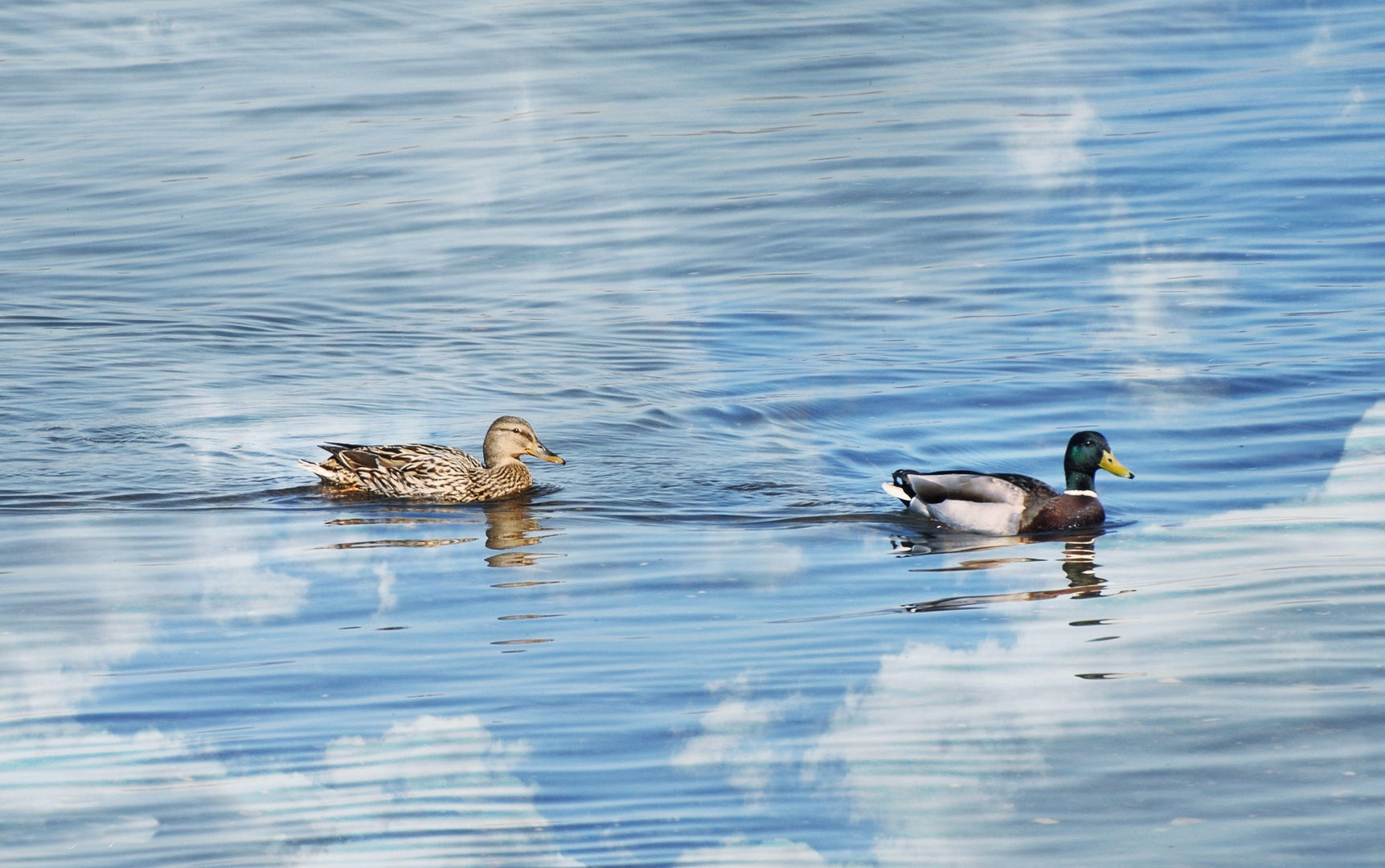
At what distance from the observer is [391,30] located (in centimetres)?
2992

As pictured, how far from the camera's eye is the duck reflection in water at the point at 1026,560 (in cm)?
863

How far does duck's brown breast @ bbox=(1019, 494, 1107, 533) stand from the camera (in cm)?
1055

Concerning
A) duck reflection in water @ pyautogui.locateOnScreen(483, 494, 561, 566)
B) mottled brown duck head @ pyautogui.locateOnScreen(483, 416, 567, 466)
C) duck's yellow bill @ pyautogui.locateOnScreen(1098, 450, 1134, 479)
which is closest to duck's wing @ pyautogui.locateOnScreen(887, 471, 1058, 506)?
duck's yellow bill @ pyautogui.locateOnScreen(1098, 450, 1134, 479)

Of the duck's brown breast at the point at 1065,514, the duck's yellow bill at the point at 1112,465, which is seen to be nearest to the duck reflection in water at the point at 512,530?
the duck's brown breast at the point at 1065,514

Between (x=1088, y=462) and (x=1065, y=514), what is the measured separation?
1.81 ft

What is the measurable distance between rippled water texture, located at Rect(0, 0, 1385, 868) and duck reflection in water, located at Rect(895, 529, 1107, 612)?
43 mm

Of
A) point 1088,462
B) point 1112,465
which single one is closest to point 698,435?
point 1088,462

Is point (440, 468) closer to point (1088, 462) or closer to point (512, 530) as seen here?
point (512, 530)

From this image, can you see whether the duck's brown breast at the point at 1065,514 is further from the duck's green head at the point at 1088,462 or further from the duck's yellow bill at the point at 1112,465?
the duck's yellow bill at the point at 1112,465

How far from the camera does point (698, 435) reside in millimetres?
12703

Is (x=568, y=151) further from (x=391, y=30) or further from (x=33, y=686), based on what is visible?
(x=33, y=686)

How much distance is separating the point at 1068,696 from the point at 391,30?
82.2ft

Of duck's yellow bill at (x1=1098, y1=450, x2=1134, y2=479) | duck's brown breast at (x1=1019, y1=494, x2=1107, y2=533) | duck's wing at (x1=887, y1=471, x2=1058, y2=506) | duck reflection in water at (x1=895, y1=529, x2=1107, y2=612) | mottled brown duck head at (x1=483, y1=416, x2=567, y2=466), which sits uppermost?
mottled brown duck head at (x1=483, y1=416, x2=567, y2=466)

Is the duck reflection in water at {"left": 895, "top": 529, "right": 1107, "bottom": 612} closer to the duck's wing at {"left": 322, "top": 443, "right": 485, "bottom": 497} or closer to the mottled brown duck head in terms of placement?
the mottled brown duck head
